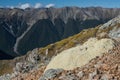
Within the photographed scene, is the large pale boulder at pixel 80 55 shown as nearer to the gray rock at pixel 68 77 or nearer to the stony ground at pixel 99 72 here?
the stony ground at pixel 99 72

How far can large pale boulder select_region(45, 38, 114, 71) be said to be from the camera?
43.0m

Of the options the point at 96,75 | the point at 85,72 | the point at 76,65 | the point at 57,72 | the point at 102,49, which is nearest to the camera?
the point at 96,75

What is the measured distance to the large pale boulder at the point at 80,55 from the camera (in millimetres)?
43000

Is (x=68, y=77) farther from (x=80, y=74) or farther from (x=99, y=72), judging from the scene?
(x=99, y=72)

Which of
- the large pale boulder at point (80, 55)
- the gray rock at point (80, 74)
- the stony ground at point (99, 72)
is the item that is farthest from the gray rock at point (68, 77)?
the large pale boulder at point (80, 55)

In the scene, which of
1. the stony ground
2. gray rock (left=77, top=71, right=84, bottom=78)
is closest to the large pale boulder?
the stony ground

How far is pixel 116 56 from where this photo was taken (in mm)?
36750

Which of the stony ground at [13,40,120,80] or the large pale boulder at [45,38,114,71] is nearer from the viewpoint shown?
the stony ground at [13,40,120,80]

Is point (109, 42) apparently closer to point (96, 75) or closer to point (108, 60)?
point (108, 60)

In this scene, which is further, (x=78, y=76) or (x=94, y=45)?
(x=94, y=45)

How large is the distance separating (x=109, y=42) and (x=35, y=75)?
11.9 meters

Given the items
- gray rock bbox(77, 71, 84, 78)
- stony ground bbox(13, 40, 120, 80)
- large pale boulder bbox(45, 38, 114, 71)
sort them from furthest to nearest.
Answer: large pale boulder bbox(45, 38, 114, 71) < gray rock bbox(77, 71, 84, 78) < stony ground bbox(13, 40, 120, 80)

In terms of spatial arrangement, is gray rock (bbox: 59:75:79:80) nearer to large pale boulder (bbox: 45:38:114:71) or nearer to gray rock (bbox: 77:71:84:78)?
gray rock (bbox: 77:71:84:78)

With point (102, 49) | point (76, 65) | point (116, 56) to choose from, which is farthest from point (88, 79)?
point (102, 49)
